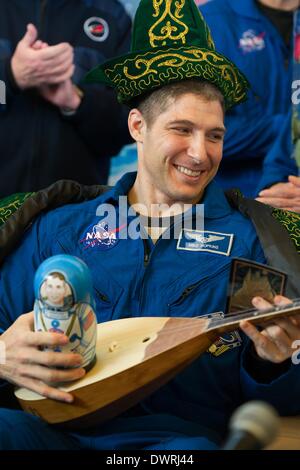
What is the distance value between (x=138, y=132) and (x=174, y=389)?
0.68 metres

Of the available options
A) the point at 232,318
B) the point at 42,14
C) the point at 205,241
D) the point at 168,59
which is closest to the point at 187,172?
the point at 205,241

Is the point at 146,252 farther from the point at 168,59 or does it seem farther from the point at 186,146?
the point at 168,59

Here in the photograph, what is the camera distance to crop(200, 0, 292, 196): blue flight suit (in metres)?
2.78

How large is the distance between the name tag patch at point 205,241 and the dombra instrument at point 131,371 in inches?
12.3

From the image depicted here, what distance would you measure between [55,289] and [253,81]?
4.76ft

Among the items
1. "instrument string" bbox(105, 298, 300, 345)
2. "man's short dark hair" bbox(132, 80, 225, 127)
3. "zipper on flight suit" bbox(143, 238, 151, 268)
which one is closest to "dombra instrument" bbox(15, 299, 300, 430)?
"instrument string" bbox(105, 298, 300, 345)

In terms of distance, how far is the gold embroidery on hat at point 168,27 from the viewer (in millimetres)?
2135

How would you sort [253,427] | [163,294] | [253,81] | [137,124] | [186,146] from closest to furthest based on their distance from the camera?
1. [253,427]
2. [163,294]
3. [186,146]
4. [137,124]
5. [253,81]

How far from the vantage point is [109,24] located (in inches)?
114

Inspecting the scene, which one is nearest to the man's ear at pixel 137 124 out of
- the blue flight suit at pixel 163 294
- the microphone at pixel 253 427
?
the blue flight suit at pixel 163 294

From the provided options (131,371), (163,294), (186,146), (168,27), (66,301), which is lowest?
(131,371)

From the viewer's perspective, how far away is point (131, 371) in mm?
1654

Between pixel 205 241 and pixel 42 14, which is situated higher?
pixel 42 14
